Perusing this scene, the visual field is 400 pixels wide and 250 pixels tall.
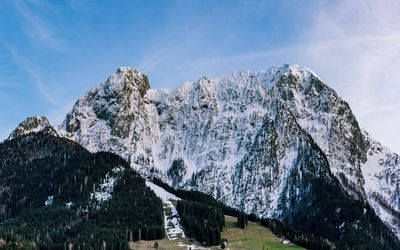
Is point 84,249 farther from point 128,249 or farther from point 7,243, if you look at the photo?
point 7,243

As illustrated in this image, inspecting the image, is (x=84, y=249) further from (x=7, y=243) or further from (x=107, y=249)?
(x=7, y=243)

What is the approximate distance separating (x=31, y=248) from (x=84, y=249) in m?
22.7

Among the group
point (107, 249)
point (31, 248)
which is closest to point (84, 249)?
point (107, 249)

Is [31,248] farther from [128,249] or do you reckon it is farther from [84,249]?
[128,249]

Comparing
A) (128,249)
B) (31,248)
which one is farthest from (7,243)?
(128,249)

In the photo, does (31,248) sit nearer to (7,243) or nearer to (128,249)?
(7,243)

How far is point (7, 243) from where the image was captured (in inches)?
7549

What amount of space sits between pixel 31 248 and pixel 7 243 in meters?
11.0

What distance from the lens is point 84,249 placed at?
198125mm

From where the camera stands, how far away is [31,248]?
191250 mm

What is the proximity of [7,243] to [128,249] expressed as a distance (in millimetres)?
53019

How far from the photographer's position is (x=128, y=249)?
19938 cm

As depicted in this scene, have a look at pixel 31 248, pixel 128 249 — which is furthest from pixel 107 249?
pixel 31 248
